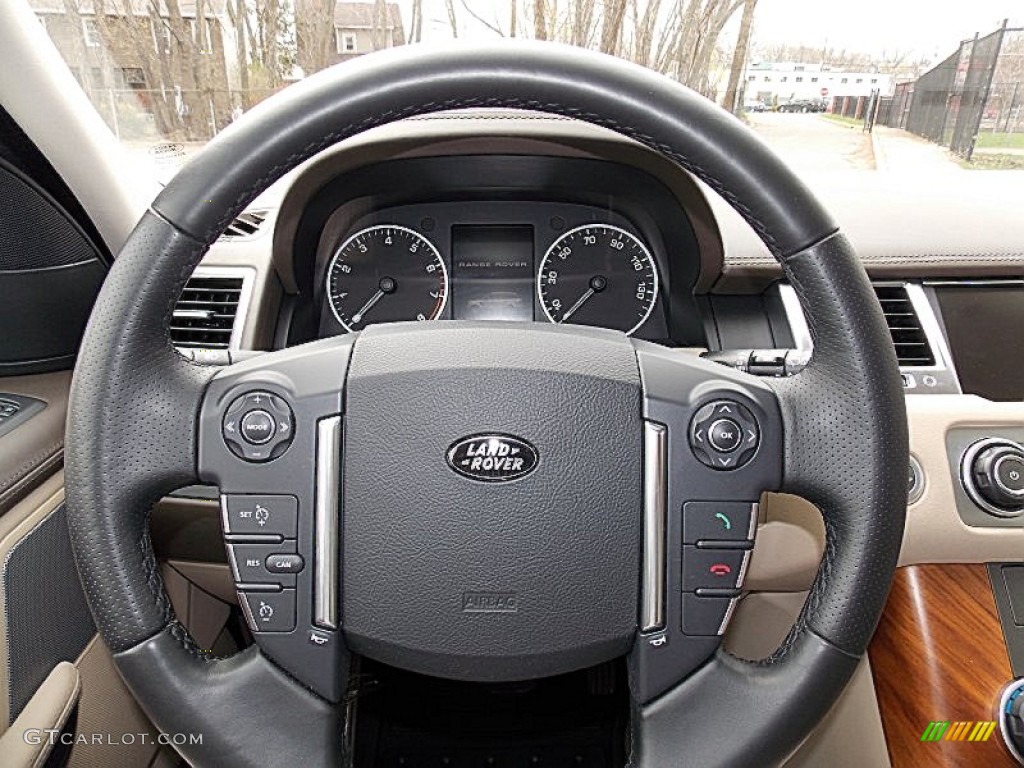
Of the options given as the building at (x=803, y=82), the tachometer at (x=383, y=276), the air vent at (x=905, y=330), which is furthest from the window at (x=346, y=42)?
the air vent at (x=905, y=330)

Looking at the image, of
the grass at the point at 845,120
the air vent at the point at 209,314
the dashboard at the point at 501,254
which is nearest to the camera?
the air vent at the point at 209,314

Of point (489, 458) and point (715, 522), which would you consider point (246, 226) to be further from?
point (715, 522)

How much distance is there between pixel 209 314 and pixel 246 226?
0.16 metres

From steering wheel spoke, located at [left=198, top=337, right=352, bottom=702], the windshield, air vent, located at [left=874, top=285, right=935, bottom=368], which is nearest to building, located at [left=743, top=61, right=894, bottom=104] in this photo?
the windshield

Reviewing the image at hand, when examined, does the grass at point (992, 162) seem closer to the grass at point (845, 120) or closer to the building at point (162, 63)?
the grass at point (845, 120)

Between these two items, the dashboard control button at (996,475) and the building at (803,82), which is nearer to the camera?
the dashboard control button at (996,475)

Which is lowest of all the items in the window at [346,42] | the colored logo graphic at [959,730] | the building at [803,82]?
the colored logo graphic at [959,730]

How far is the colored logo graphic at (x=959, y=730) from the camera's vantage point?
113 centimetres

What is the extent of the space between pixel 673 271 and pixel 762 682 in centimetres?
81

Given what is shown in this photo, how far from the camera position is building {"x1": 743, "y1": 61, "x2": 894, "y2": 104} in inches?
59.4

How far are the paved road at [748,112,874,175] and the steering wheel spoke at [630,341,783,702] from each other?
82 cm

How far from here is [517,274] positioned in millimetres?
1503

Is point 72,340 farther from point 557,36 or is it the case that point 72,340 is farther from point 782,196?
point 782,196

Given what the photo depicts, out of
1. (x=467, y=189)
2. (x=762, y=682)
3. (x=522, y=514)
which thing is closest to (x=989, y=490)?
(x=762, y=682)
